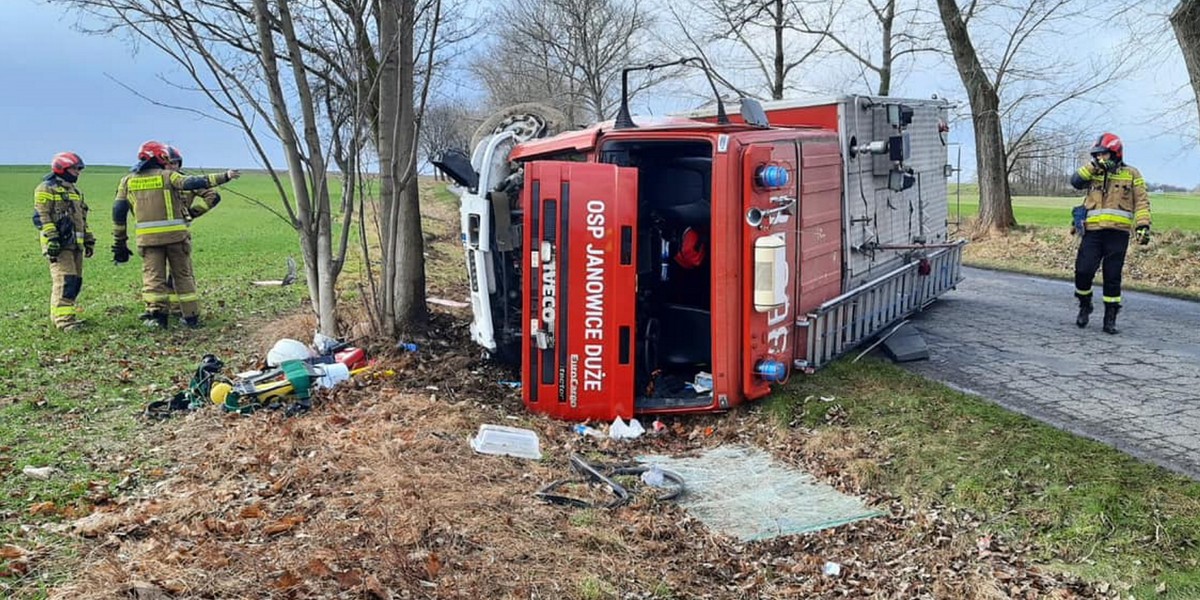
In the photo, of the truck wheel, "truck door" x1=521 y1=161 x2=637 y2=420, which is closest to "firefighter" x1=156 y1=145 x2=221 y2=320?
the truck wheel

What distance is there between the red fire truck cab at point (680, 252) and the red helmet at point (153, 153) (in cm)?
458

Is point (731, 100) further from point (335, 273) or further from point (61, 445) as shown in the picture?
point (61, 445)

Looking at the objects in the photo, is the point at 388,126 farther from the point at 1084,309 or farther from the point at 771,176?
the point at 1084,309

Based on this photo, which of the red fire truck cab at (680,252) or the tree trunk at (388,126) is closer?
the red fire truck cab at (680,252)

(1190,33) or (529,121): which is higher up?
(1190,33)

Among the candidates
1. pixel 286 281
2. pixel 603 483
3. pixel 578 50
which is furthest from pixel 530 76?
pixel 603 483

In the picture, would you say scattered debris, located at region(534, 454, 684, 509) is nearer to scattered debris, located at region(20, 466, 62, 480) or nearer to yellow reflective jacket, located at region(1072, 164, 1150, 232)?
scattered debris, located at region(20, 466, 62, 480)

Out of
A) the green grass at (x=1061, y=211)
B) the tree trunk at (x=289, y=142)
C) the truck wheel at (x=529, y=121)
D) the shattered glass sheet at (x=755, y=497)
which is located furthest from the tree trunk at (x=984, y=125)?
the tree trunk at (x=289, y=142)

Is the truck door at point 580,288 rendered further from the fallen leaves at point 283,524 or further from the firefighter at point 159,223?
the firefighter at point 159,223

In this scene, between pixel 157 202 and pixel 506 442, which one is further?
pixel 157 202

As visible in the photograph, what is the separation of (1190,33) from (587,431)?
11704 mm

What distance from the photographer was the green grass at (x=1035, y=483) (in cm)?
389

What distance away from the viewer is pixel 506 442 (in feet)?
17.6

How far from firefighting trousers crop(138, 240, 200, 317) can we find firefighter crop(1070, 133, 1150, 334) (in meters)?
9.41
